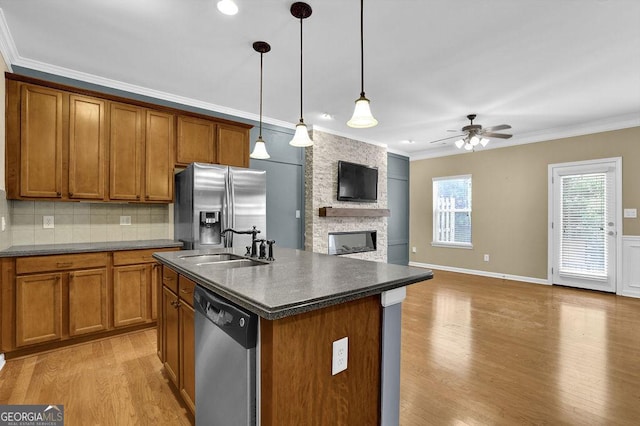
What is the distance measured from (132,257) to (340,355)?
8.86 ft

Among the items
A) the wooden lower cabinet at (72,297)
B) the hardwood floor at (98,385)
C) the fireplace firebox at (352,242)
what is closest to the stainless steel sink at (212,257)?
the wooden lower cabinet at (72,297)

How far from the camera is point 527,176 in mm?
5684

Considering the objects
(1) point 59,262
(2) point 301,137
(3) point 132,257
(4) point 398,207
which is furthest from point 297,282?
(4) point 398,207

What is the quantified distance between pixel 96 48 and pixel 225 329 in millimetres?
2930

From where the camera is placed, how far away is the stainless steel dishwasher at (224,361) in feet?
3.84

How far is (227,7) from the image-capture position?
2.22 m

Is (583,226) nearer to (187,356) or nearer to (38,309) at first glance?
(187,356)

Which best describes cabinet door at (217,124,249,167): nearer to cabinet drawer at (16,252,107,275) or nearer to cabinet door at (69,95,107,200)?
cabinet door at (69,95,107,200)

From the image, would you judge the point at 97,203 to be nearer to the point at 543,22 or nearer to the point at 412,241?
the point at 543,22

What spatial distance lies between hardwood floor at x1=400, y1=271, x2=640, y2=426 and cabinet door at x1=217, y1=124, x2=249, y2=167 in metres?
2.89

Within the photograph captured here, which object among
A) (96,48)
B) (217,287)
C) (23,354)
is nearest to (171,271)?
(217,287)

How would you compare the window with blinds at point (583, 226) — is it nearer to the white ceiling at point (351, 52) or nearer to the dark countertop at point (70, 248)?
the white ceiling at point (351, 52)

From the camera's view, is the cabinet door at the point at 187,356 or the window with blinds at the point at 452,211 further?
the window with blinds at the point at 452,211

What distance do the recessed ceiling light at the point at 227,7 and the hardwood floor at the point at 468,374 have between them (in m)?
2.72
